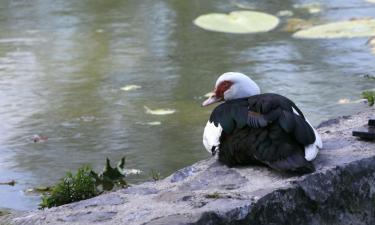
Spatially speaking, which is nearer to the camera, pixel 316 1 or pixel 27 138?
pixel 27 138

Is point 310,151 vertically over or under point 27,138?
over

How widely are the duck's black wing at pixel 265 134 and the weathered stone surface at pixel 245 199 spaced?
6 centimetres

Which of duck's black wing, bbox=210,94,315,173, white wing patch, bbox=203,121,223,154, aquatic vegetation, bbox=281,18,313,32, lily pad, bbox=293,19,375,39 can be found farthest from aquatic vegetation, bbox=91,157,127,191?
aquatic vegetation, bbox=281,18,313,32

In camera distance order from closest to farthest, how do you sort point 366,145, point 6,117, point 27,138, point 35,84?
point 366,145 < point 27,138 < point 6,117 < point 35,84

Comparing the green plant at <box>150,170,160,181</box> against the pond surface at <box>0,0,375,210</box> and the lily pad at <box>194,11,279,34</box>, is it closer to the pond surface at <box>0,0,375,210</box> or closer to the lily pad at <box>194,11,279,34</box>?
the pond surface at <box>0,0,375,210</box>

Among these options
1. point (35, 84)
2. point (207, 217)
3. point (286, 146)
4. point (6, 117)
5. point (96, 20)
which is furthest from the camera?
point (96, 20)

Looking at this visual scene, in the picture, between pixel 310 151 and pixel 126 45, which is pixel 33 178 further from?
pixel 126 45

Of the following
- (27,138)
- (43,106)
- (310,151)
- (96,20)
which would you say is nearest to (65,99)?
(43,106)

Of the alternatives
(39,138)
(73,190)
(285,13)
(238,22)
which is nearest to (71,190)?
(73,190)

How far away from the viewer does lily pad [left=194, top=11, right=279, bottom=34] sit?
7477mm

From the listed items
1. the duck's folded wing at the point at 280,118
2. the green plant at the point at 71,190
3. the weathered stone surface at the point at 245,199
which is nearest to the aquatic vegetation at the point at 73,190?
the green plant at the point at 71,190

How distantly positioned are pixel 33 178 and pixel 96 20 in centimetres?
349

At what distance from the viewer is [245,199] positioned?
10.9 ft

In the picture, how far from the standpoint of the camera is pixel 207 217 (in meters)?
3.17
